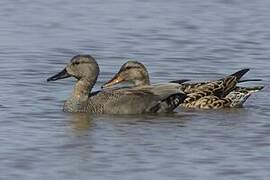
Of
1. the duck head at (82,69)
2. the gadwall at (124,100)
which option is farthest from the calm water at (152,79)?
the duck head at (82,69)

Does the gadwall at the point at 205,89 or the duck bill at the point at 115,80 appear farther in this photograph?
the duck bill at the point at 115,80

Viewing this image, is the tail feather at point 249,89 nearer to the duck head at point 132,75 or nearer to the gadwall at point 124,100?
the gadwall at point 124,100

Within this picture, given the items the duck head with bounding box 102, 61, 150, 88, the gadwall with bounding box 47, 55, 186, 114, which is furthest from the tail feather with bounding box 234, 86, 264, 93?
the duck head with bounding box 102, 61, 150, 88

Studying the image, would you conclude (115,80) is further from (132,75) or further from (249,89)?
(249,89)

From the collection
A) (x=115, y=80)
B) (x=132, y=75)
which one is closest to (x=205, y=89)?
(x=132, y=75)

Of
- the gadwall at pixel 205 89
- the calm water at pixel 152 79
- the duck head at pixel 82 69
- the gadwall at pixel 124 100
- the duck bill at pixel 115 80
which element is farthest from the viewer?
the duck bill at pixel 115 80

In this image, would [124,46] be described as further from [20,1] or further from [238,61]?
[20,1]

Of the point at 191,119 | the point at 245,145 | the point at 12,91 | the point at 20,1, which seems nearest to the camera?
the point at 245,145

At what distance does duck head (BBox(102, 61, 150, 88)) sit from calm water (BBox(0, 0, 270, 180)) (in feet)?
2.32

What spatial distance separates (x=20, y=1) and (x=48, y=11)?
4.04ft

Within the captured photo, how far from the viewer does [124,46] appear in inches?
766

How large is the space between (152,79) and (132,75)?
1362 millimetres

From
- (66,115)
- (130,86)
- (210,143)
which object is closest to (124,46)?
(130,86)

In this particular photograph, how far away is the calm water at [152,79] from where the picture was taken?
462 inches
